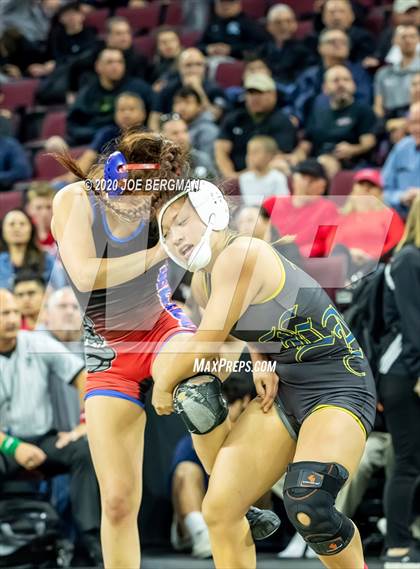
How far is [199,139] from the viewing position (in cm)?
921

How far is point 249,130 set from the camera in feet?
29.6

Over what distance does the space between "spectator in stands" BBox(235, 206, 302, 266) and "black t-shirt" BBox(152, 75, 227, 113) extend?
2937mm

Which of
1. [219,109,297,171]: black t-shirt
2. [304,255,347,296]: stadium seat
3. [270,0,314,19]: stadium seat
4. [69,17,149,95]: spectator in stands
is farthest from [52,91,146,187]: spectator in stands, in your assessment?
[304,255,347,296]: stadium seat

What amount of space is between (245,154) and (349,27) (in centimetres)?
186

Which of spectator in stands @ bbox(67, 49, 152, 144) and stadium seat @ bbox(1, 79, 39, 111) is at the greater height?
spectator in stands @ bbox(67, 49, 152, 144)

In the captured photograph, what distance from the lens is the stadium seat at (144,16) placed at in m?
12.2

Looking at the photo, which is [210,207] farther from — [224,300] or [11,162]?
[11,162]

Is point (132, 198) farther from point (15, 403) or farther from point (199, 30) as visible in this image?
point (199, 30)

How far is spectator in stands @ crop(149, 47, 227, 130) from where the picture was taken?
956cm

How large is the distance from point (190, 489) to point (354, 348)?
2.38 metres

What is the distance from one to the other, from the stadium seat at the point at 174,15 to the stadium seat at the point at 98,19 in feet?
2.59

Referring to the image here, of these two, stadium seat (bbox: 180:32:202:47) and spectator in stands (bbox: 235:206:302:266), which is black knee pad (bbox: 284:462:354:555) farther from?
stadium seat (bbox: 180:32:202:47)

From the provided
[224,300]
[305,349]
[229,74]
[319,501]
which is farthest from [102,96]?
[319,501]

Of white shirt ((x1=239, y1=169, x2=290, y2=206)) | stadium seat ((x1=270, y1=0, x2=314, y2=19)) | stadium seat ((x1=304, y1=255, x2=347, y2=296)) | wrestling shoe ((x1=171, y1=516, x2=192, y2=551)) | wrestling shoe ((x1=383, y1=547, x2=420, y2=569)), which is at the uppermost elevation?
stadium seat ((x1=270, y1=0, x2=314, y2=19))
